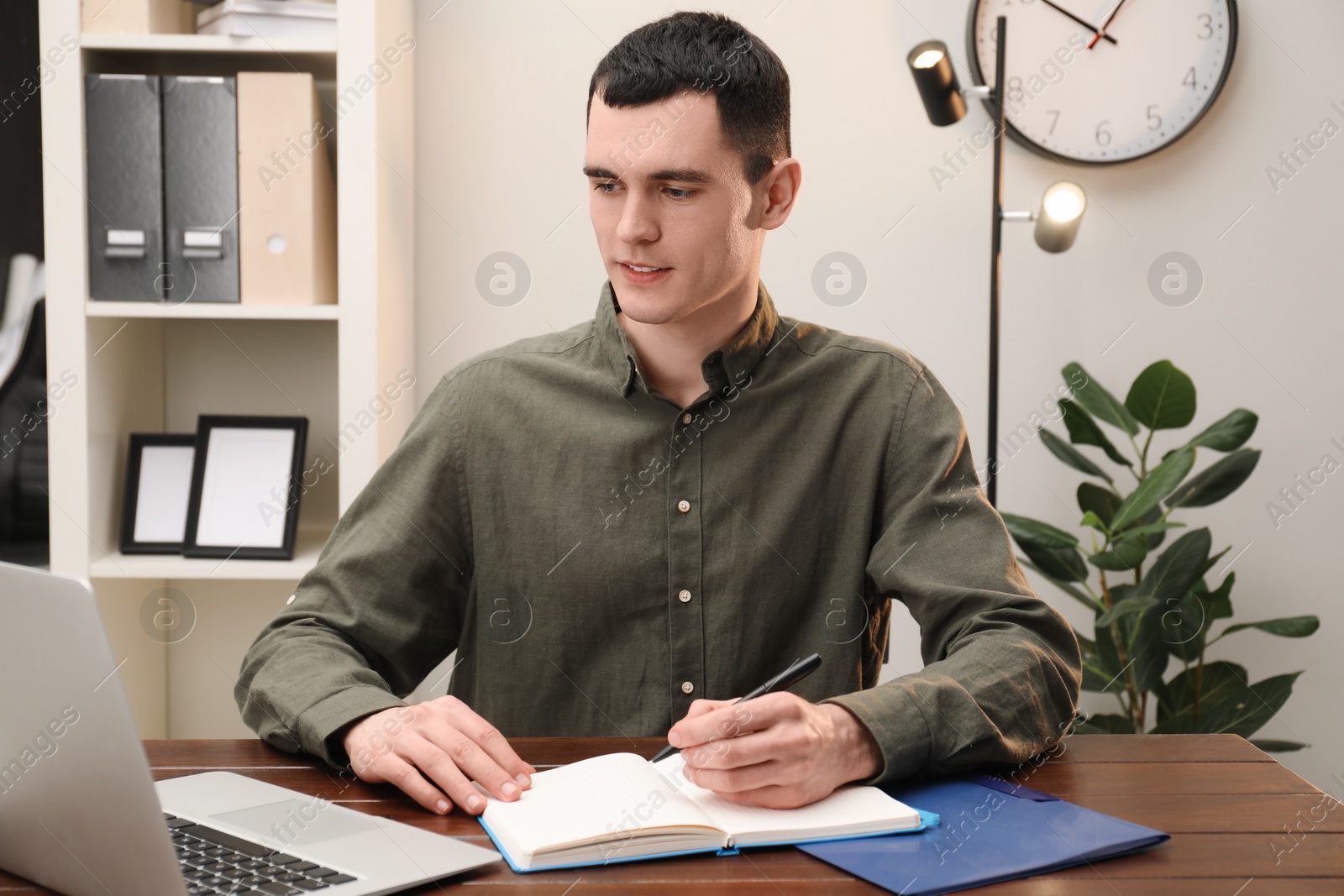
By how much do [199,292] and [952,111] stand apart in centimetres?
134

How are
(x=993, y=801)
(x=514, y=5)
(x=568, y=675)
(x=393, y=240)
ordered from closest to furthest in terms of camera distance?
(x=993, y=801)
(x=568, y=675)
(x=393, y=240)
(x=514, y=5)

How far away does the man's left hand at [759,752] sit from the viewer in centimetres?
83

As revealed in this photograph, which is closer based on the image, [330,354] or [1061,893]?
[1061,893]

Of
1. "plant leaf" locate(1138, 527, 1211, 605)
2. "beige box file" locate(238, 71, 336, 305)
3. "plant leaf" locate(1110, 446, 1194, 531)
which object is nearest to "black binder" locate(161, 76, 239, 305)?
"beige box file" locate(238, 71, 336, 305)

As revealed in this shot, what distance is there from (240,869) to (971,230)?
6.09 feet

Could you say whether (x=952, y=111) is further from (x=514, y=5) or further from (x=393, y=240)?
(x=393, y=240)

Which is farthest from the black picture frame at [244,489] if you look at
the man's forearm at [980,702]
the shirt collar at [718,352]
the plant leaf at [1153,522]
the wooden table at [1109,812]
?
the plant leaf at [1153,522]

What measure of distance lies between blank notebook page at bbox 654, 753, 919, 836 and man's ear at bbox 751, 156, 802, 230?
677 millimetres

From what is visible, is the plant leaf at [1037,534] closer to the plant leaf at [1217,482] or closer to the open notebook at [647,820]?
the plant leaf at [1217,482]

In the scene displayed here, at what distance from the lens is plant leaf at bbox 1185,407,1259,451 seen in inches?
78.2

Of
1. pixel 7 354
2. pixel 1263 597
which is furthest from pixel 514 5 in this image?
pixel 1263 597

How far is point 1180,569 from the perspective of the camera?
1.97 metres

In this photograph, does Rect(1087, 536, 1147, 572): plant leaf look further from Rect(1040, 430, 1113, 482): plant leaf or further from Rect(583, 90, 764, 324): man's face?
Rect(583, 90, 764, 324): man's face

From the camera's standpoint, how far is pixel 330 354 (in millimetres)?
2150
